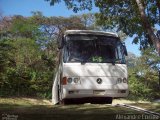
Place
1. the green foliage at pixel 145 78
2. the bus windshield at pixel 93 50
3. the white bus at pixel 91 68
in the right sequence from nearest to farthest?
1. the white bus at pixel 91 68
2. the bus windshield at pixel 93 50
3. the green foliage at pixel 145 78

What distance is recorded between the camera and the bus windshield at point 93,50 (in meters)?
12.0

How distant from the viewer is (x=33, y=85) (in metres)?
25.6

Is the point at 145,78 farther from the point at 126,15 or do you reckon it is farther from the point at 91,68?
the point at 91,68

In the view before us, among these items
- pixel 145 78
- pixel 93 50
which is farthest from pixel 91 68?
pixel 145 78

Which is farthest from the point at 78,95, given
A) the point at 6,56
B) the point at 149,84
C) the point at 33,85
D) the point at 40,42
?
the point at 149,84

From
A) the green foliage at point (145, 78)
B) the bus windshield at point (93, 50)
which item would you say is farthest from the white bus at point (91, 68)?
the green foliage at point (145, 78)

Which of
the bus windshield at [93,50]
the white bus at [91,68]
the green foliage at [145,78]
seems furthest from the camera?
the green foliage at [145,78]

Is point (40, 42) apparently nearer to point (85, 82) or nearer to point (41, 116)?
point (85, 82)

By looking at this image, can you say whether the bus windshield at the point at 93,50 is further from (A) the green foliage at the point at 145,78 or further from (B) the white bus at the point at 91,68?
(A) the green foliage at the point at 145,78

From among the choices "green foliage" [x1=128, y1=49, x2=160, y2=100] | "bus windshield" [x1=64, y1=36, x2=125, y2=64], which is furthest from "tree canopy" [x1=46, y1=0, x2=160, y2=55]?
"green foliage" [x1=128, y1=49, x2=160, y2=100]

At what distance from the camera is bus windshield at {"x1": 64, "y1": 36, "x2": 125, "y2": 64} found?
39.3 feet

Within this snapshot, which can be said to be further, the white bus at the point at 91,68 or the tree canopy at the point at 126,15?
the tree canopy at the point at 126,15

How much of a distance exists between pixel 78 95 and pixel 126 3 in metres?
6.59

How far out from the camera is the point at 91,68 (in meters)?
12.0
